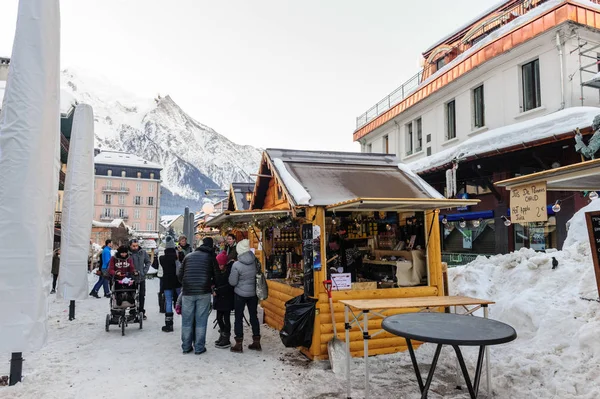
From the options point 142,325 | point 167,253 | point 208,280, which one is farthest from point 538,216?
point 142,325

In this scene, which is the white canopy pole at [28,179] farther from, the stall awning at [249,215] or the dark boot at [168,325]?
the dark boot at [168,325]

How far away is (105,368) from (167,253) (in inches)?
137

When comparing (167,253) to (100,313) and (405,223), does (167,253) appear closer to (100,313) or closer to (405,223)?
(100,313)

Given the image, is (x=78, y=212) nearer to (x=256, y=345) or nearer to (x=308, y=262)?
(x=256, y=345)

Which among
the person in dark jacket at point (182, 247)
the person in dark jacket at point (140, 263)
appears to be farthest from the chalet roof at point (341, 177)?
the person in dark jacket at point (140, 263)

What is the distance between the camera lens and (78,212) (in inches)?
357

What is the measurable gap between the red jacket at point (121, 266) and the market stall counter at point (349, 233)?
7.28ft

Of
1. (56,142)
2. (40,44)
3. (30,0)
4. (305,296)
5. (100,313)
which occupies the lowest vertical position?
(100,313)

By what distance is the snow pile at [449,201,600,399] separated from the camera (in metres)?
5.12

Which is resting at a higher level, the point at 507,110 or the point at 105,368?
the point at 507,110

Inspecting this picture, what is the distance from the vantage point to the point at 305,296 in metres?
7.14

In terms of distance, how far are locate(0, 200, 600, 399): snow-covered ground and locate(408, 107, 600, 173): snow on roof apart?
132 inches

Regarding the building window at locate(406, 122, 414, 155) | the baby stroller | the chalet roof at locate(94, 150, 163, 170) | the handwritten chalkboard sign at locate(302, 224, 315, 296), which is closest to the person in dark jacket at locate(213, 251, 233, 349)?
the handwritten chalkboard sign at locate(302, 224, 315, 296)

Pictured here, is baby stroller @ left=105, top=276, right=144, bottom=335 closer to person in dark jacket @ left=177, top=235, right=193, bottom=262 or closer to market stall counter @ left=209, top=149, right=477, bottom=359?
person in dark jacket @ left=177, top=235, right=193, bottom=262
